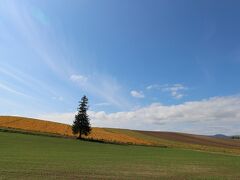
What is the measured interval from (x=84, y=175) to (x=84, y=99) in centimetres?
6877

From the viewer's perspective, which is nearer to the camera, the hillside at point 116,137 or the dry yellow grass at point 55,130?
the hillside at point 116,137

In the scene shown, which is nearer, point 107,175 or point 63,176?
point 63,176

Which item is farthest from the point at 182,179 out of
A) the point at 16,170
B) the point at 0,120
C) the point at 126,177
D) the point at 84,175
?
→ the point at 0,120

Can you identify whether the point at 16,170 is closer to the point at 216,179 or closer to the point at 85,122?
the point at 216,179

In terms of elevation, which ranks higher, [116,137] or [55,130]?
[55,130]

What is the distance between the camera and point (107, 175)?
74.3 feet

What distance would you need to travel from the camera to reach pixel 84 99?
90.2 meters

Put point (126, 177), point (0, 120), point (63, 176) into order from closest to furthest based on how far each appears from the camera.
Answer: point (63, 176) < point (126, 177) < point (0, 120)

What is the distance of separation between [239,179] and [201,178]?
116 inches

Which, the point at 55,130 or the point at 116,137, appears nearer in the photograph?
the point at 55,130

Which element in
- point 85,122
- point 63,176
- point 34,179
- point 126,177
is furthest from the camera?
point 85,122

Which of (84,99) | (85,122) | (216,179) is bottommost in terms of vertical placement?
(216,179)

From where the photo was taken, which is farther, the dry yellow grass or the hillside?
the dry yellow grass

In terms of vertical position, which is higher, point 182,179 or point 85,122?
point 85,122
